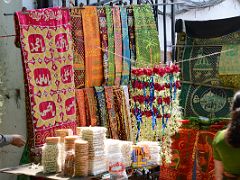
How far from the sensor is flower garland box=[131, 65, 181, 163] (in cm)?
565

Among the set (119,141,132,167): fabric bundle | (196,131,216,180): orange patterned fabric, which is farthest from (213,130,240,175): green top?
(196,131,216,180): orange patterned fabric

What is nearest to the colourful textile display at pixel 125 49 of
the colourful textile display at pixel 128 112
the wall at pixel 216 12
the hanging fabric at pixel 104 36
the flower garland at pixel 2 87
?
the colourful textile display at pixel 128 112

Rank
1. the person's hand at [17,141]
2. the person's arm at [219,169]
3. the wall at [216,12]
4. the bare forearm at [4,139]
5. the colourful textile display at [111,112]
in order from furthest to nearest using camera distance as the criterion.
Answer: the wall at [216,12], the colourful textile display at [111,112], the person's hand at [17,141], the bare forearm at [4,139], the person's arm at [219,169]

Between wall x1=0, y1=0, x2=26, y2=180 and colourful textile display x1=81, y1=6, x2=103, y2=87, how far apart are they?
0.81 meters

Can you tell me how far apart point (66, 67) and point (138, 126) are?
108cm

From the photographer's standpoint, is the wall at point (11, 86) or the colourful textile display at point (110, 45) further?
the colourful textile display at point (110, 45)

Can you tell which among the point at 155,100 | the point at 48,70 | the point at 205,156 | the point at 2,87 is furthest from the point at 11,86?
the point at 205,156

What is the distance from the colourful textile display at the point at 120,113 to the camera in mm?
6582

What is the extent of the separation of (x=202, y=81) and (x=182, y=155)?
161 centimetres

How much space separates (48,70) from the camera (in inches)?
220

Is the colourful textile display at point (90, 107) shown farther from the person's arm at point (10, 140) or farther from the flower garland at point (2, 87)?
A: the person's arm at point (10, 140)

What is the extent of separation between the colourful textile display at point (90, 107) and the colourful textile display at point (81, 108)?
0.06 m

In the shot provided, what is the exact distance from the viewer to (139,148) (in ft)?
18.4

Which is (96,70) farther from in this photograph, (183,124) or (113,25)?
(183,124)
